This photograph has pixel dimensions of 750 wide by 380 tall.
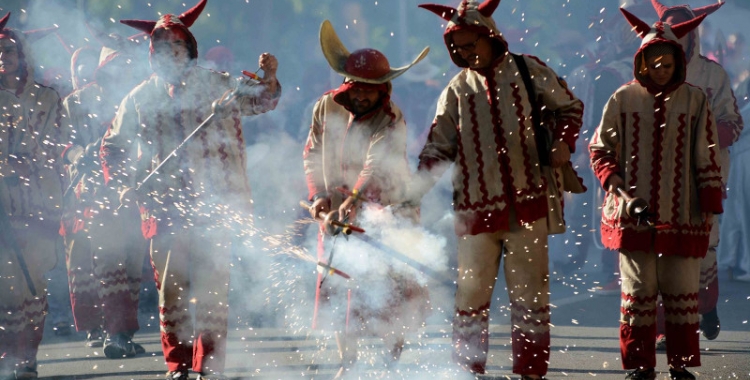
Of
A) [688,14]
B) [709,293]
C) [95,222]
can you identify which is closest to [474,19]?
[688,14]

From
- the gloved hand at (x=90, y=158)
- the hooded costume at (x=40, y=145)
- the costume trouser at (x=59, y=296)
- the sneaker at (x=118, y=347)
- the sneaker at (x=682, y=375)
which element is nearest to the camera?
the sneaker at (x=682, y=375)

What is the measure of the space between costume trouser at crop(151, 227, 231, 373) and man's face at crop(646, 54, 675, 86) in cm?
249

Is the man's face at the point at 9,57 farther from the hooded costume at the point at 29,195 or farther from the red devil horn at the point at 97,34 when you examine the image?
the red devil horn at the point at 97,34

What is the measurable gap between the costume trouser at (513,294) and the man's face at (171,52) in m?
1.87

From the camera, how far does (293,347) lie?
676cm

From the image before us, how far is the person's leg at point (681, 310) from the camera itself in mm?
4922

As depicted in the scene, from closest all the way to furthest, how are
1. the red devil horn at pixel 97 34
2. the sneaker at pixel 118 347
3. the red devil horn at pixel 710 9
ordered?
the red devil horn at pixel 710 9, the sneaker at pixel 118 347, the red devil horn at pixel 97 34

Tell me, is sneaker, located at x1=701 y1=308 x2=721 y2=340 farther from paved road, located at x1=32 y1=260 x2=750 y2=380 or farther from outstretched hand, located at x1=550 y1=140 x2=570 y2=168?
outstretched hand, located at x1=550 y1=140 x2=570 y2=168

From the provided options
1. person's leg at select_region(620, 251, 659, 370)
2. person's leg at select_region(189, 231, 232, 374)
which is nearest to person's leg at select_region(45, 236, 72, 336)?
person's leg at select_region(189, 231, 232, 374)

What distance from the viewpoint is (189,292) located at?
536 centimetres

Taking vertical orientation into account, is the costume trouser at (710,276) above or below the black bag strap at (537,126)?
below

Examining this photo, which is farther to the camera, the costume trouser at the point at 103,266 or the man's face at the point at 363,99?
the costume trouser at the point at 103,266

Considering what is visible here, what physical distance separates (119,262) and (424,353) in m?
2.48

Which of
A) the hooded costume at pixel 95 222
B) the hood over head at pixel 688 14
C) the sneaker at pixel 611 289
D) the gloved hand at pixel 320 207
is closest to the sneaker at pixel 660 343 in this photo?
the hood over head at pixel 688 14
